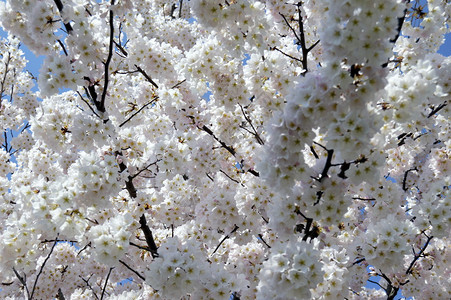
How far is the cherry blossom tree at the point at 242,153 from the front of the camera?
3238 millimetres

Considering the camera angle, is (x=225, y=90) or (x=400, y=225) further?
(x=225, y=90)

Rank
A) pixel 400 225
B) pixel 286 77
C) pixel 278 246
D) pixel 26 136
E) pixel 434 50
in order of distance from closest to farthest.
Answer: pixel 278 246
pixel 400 225
pixel 286 77
pixel 434 50
pixel 26 136

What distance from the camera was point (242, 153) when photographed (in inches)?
254

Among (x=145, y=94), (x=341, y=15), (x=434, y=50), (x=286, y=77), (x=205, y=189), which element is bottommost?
(x=341, y=15)

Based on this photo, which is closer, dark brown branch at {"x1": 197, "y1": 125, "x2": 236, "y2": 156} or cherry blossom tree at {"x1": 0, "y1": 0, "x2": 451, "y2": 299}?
cherry blossom tree at {"x1": 0, "y1": 0, "x2": 451, "y2": 299}

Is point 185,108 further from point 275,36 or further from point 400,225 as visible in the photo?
point 400,225

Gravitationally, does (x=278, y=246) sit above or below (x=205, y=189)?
below

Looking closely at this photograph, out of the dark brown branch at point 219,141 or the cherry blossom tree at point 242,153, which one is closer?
the cherry blossom tree at point 242,153

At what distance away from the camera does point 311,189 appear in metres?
3.77

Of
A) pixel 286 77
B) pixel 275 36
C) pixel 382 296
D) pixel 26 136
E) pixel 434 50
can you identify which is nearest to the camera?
pixel 286 77

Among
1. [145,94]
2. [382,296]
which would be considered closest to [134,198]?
[145,94]

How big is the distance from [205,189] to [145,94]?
2.26m

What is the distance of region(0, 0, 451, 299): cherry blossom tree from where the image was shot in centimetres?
324

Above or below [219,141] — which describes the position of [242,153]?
below
